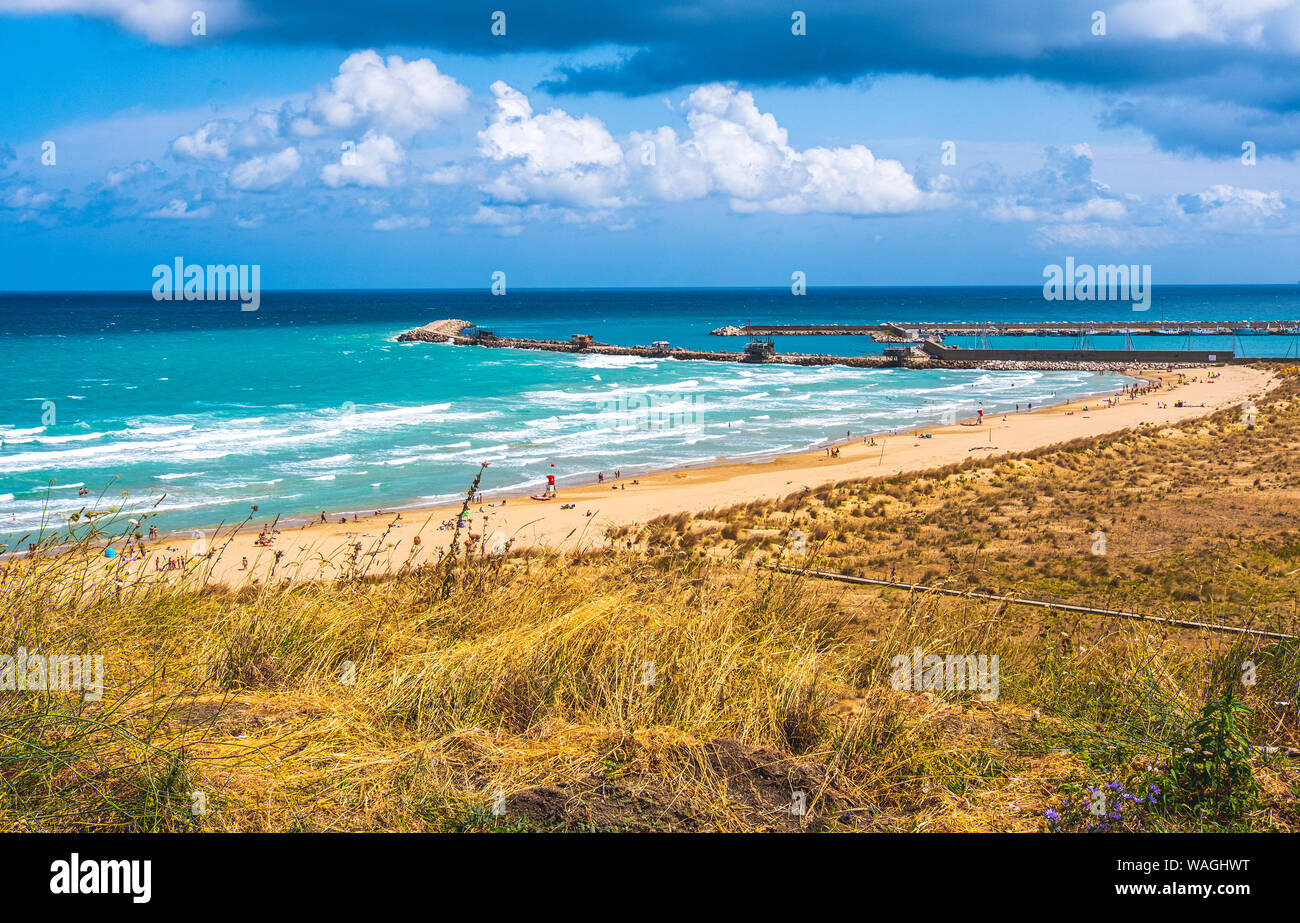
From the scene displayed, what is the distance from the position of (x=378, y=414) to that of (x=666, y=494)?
2582cm

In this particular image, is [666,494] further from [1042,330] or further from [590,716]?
[1042,330]

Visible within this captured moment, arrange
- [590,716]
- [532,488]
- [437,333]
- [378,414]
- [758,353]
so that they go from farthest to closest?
[437,333]
[758,353]
[378,414]
[532,488]
[590,716]

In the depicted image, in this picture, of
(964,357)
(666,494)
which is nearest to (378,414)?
(666,494)

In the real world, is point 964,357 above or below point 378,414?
above

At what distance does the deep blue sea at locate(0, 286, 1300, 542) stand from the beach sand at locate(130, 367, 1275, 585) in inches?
97.2

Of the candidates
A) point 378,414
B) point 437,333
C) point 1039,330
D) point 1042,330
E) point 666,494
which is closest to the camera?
point 666,494

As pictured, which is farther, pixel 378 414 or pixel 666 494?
pixel 378 414

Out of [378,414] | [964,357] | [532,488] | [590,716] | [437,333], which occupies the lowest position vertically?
[532,488]

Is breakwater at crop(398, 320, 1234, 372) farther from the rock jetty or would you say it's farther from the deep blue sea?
the rock jetty

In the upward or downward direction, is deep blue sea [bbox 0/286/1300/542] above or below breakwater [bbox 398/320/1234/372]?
below

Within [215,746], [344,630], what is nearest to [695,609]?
[344,630]

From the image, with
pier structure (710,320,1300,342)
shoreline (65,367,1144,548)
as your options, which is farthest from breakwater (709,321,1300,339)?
shoreline (65,367,1144,548)

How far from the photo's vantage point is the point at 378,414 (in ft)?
164

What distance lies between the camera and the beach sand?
20.3m
